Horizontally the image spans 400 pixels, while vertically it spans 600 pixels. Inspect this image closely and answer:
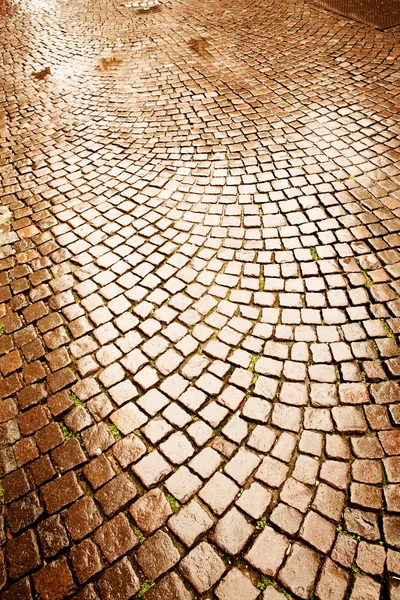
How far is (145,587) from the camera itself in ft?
6.41

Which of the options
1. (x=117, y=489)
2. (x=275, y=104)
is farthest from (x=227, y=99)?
(x=117, y=489)

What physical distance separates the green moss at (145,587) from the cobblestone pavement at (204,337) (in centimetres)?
1

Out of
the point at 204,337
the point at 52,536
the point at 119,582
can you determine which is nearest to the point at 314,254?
the point at 204,337

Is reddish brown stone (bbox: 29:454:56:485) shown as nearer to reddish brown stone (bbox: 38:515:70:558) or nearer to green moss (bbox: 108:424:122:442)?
reddish brown stone (bbox: 38:515:70:558)

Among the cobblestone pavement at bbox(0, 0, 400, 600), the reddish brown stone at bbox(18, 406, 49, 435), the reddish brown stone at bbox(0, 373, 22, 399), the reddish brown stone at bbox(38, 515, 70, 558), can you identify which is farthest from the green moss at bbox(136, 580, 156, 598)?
the reddish brown stone at bbox(0, 373, 22, 399)

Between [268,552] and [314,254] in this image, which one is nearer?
[268,552]

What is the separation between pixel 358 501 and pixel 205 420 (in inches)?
44.5

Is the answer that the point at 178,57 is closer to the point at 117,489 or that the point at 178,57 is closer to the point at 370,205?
the point at 370,205

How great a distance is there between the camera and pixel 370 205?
3.84 metres

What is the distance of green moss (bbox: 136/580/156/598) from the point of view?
1.94m

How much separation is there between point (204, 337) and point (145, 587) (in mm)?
1749

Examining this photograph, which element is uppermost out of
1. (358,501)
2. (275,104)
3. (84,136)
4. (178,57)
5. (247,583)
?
(178,57)

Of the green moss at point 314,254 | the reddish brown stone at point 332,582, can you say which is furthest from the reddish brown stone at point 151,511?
the green moss at point 314,254

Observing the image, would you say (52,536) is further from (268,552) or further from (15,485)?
(268,552)
